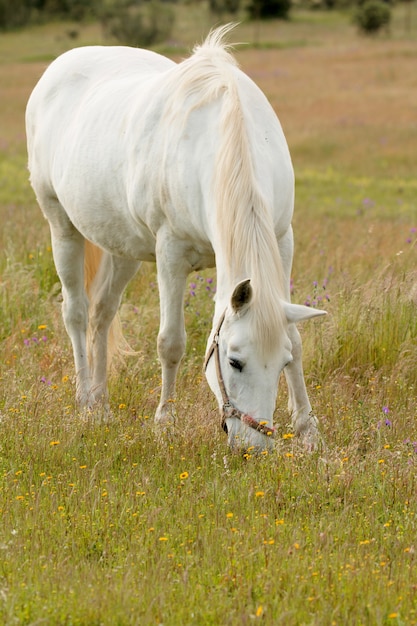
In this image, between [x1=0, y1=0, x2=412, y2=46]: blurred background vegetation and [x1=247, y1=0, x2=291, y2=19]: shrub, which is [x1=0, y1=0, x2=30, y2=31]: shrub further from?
[x1=247, y1=0, x2=291, y2=19]: shrub

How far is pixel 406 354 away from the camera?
6074 mm

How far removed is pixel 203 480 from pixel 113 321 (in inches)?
92.3

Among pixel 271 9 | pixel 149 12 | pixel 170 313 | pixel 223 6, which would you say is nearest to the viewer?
pixel 170 313

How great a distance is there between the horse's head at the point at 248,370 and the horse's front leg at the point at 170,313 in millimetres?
761

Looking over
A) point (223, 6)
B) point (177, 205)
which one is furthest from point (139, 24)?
point (177, 205)

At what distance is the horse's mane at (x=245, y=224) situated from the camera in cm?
414

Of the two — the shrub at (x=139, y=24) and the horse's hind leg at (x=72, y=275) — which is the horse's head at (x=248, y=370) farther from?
the shrub at (x=139, y=24)

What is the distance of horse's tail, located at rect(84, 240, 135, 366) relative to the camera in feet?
21.2

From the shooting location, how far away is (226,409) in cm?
429

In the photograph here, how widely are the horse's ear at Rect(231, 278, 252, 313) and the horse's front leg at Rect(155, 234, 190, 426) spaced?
39.6 inches

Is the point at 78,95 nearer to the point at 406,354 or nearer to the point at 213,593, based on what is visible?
the point at 406,354

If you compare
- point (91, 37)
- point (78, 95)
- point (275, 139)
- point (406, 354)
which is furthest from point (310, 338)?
point (91, 37)

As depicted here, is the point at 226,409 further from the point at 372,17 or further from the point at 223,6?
the point at 223,6

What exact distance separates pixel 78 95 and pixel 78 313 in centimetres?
144
